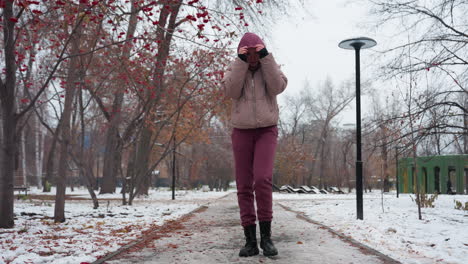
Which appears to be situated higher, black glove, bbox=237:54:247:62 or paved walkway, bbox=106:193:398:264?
black glove, bbox=237:54:247:62

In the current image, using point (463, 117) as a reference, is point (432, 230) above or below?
below

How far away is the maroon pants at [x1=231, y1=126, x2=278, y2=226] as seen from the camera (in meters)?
3.72

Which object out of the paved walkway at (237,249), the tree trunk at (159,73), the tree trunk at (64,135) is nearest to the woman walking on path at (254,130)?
the paved walkway at (237,249)

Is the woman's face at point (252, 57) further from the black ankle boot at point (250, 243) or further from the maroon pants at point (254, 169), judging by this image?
the black ankle boot at point (250, 243)

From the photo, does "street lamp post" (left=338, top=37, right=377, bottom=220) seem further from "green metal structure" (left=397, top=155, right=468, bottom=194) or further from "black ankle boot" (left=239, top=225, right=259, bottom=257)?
"green metal structure" (left=397, top=155, right=468, bottom=194)

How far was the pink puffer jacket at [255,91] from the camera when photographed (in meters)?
3.79

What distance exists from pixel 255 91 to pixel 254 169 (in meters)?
0.77

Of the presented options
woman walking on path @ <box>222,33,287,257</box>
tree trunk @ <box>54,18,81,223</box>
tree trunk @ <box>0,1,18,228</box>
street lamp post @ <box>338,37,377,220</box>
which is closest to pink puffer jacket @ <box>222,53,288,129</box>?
woman walking on path @ <box>222,33,287,257</box>

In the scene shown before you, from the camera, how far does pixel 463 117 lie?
981cm

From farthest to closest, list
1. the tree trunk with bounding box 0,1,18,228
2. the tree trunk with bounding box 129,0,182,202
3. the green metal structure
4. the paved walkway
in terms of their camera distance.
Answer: the green metal structure, the tree trunk with bounding box 129,0,182,202, the tree trunk with bounding box 0,1,18,228, the paved walkway

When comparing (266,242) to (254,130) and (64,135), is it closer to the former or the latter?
(254,130)

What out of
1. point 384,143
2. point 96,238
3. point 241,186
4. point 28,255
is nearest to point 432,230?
point 384,143

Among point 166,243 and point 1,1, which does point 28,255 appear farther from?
point 1,1

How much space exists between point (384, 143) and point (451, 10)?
3.47 meters
